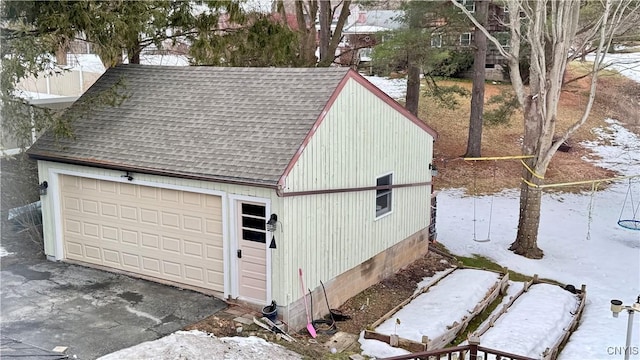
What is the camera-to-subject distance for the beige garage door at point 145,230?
10922 millimetres

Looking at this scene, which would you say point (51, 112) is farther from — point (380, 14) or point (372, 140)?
point (380, 14)

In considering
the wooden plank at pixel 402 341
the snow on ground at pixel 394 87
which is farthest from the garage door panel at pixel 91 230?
the snow on ground at pixel 394 87

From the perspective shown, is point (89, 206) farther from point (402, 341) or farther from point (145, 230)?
point (402, 341)

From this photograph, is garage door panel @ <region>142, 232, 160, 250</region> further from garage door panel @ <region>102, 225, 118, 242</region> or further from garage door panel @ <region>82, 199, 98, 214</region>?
garage door panel @ <region>82, 199, 98, 214</region>

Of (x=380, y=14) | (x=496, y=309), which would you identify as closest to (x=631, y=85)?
(x=380, y=14)

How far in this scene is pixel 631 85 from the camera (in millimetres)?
36969

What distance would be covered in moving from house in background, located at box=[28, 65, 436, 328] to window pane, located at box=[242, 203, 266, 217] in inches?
0.7

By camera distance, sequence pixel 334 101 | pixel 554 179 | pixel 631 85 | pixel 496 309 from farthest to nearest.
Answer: pixel 631 85 → pixel 554 179 → pixel 496 309 → pixel 334 101

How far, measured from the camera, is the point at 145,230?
38.0 ft

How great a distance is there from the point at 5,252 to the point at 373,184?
795 cm

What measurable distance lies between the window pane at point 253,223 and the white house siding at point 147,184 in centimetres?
31

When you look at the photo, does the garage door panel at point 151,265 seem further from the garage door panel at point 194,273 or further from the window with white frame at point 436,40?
the window with white frame at point 436,40

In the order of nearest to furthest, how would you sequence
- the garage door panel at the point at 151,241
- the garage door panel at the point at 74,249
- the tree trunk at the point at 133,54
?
1. the garage door panel at the point at 151,241
2. the garage door panel at the point at 74,249
3. the tree trunk at the point at 133,54

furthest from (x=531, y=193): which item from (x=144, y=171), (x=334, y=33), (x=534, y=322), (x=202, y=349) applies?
(x=202, y=349)
